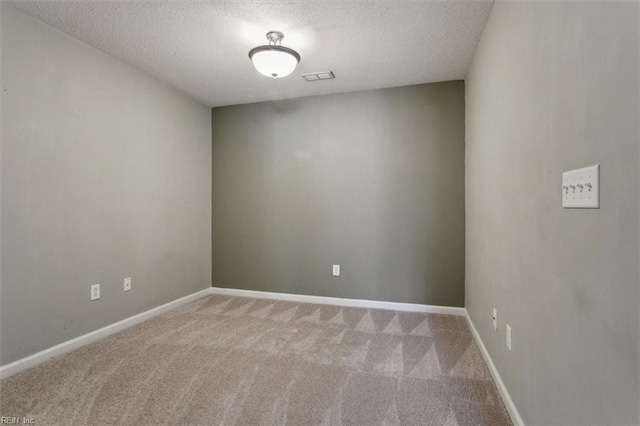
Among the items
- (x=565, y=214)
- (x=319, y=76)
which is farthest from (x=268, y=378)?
(x=319, y=76)

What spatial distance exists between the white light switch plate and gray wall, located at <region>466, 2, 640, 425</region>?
0.02 metres

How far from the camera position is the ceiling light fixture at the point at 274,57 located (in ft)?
7.27

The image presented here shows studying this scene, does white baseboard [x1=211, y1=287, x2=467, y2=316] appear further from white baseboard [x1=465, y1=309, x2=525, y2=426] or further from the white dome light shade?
the white dome light shade

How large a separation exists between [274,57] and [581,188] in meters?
2.04

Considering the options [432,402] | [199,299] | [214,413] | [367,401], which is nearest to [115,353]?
[214,413]

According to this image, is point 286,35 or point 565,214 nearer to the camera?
point 565,214

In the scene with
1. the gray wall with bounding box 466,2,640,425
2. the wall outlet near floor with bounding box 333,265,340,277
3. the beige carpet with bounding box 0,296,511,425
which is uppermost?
the gray wall with bounding box 466,2,640,425

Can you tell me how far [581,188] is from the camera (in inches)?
36.6

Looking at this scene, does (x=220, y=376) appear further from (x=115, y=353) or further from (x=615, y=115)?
(x=615, y=115)

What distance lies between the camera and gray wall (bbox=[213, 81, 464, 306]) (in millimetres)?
3174

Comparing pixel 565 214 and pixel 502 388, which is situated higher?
pixel 565 214

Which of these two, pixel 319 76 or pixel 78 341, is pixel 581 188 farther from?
pixel 78 341

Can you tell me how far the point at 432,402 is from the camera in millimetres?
1704

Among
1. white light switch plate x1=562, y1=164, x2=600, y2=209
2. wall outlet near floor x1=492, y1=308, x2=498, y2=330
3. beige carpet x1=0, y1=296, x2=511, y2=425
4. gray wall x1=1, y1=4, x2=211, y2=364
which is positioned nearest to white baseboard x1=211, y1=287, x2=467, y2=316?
beige carpet x1=0, y1=296, x2=511, y2=425
